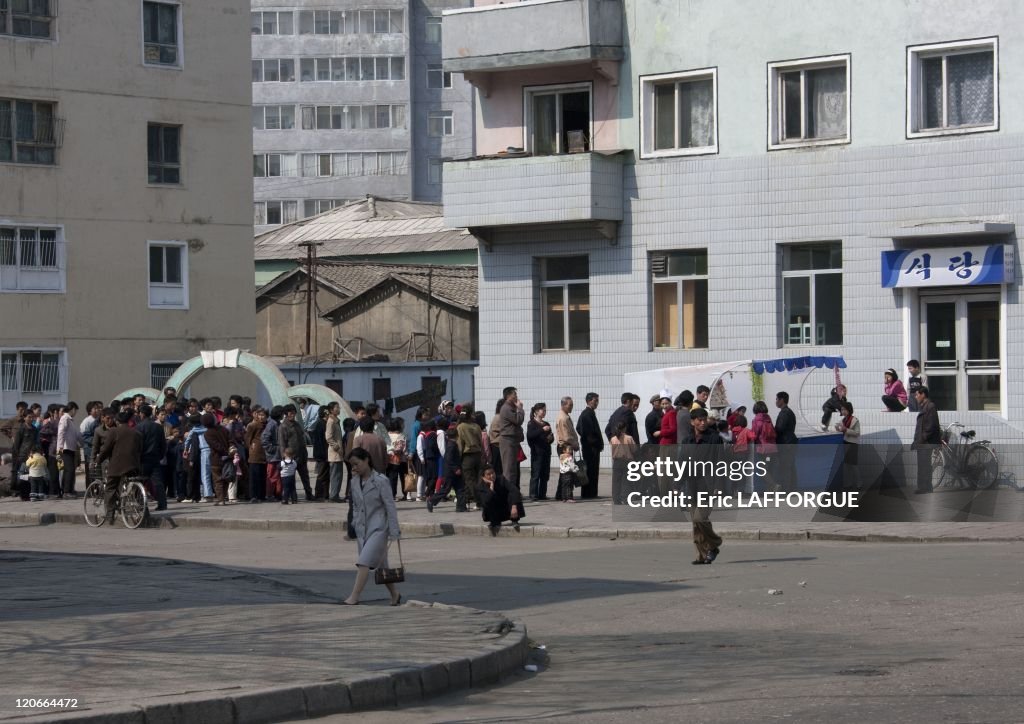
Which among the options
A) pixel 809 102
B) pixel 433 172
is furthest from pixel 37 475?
pixel 433 172

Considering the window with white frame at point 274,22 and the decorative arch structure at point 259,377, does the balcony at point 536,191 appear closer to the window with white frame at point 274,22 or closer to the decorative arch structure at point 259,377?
the decorative arch structure at point 259,377

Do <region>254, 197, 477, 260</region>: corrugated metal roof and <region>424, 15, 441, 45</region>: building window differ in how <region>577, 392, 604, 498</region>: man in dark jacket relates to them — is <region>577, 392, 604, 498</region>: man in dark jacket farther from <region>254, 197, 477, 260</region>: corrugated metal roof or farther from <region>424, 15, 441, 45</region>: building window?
<region>424, 15, 441, 45</region>: building window

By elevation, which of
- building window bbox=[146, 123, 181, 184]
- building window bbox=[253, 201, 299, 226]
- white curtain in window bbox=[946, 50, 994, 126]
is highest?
building window bbox=[253, 201, 299, 226]

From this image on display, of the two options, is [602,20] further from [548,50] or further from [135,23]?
[135,23]

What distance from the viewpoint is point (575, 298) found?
103 ft

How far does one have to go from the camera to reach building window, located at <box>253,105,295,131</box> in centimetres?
9394

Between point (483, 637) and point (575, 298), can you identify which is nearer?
point (483, 637)

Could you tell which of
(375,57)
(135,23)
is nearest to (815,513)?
(135,23)

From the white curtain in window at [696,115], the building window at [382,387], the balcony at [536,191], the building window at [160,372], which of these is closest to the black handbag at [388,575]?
the balcony at [536,191]

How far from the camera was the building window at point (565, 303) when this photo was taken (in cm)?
3136

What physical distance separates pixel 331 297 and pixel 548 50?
4095 centimetres

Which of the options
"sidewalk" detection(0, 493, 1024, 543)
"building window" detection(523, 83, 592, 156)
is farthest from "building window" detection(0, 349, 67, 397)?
"building window" detection(523, 83, 592, 156)

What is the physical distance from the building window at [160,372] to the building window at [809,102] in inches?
880

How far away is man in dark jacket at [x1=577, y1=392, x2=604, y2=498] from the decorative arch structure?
5.73 metres
